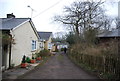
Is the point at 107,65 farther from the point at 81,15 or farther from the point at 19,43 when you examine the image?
the point at 81,15

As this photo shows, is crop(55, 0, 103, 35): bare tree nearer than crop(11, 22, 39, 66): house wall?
No

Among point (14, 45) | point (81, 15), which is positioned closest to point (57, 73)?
point (14, 45)

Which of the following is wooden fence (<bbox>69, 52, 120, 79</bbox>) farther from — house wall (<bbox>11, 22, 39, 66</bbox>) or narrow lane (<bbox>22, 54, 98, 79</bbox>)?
house wall (<bbox>11, 22, 39, 66</bbox>)

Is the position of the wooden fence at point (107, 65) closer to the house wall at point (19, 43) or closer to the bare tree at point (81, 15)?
the house wall at point (19, 43)

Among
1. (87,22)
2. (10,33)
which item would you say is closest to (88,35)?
(87,22)

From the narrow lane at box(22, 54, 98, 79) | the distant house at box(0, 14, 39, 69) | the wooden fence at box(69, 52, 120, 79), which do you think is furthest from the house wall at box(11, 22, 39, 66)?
the wooden fence at box(69, 52, 120, 79)

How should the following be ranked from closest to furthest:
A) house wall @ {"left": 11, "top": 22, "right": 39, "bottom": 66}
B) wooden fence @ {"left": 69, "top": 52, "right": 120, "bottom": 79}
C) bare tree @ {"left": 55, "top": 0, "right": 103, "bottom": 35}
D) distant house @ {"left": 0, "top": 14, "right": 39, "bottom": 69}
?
wooden fence @ {"left": 69, "top": 52, "right": 120, "bottom": 79} → distant house @ {"left": 0, "top": 14, "right": 39, "bottom": 69} → house wall @ {"left": 11, "top": 22, "right": 39, "bottom": 66} → bare tree @ {"left": 55, "top": 0, "right": 103, "bottom": 35}

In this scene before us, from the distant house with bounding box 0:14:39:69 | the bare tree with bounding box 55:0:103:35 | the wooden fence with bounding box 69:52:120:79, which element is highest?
the bare tree with bounding box 55:0:103:35

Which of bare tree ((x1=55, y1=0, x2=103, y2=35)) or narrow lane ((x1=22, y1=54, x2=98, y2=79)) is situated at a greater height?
bare tree ((x1=55, y1=0, x2=103, y2=35))

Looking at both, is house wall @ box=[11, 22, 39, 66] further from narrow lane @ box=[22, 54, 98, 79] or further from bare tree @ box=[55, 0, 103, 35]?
bare tree @ box=[55, 0, 103, 35]

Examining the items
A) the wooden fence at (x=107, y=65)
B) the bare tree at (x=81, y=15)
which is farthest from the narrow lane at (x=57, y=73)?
the bare tree at (x=81, y=15)

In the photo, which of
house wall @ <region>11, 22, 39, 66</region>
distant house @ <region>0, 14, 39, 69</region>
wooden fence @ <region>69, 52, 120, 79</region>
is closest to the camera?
wooden fence @ <region>69, 52, 120, 79</region>

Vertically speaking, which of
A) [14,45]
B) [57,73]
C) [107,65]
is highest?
[14,45]

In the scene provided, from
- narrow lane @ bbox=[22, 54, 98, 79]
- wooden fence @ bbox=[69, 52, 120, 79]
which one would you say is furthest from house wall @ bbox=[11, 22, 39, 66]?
wooden fence @ bbox=[69, 52, 120, 79]
